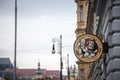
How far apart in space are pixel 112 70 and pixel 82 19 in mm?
55062

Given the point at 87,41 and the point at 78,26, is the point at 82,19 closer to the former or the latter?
the point at 78,26

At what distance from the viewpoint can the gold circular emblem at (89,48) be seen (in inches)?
841

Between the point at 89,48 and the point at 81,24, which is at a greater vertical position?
the point at 81,24

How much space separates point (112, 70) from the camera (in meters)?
20.0

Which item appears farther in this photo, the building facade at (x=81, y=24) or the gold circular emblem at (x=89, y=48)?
the building facade at (x=81, y=24)

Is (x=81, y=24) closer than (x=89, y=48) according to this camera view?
No

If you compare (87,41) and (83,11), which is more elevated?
(83,11)

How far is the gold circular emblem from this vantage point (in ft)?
70.1

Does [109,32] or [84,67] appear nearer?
[109,32]

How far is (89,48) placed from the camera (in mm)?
21719

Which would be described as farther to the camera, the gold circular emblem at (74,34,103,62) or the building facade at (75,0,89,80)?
the building facade at (75,0,89,80)

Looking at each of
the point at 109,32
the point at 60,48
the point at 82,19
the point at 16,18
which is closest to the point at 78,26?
the point at 82,19

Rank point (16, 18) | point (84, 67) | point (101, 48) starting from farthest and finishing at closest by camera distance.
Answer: point (84, 67) → point (16, 18) → point (101, 48)

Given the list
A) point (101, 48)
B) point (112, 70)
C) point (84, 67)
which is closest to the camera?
point (112, 70)
